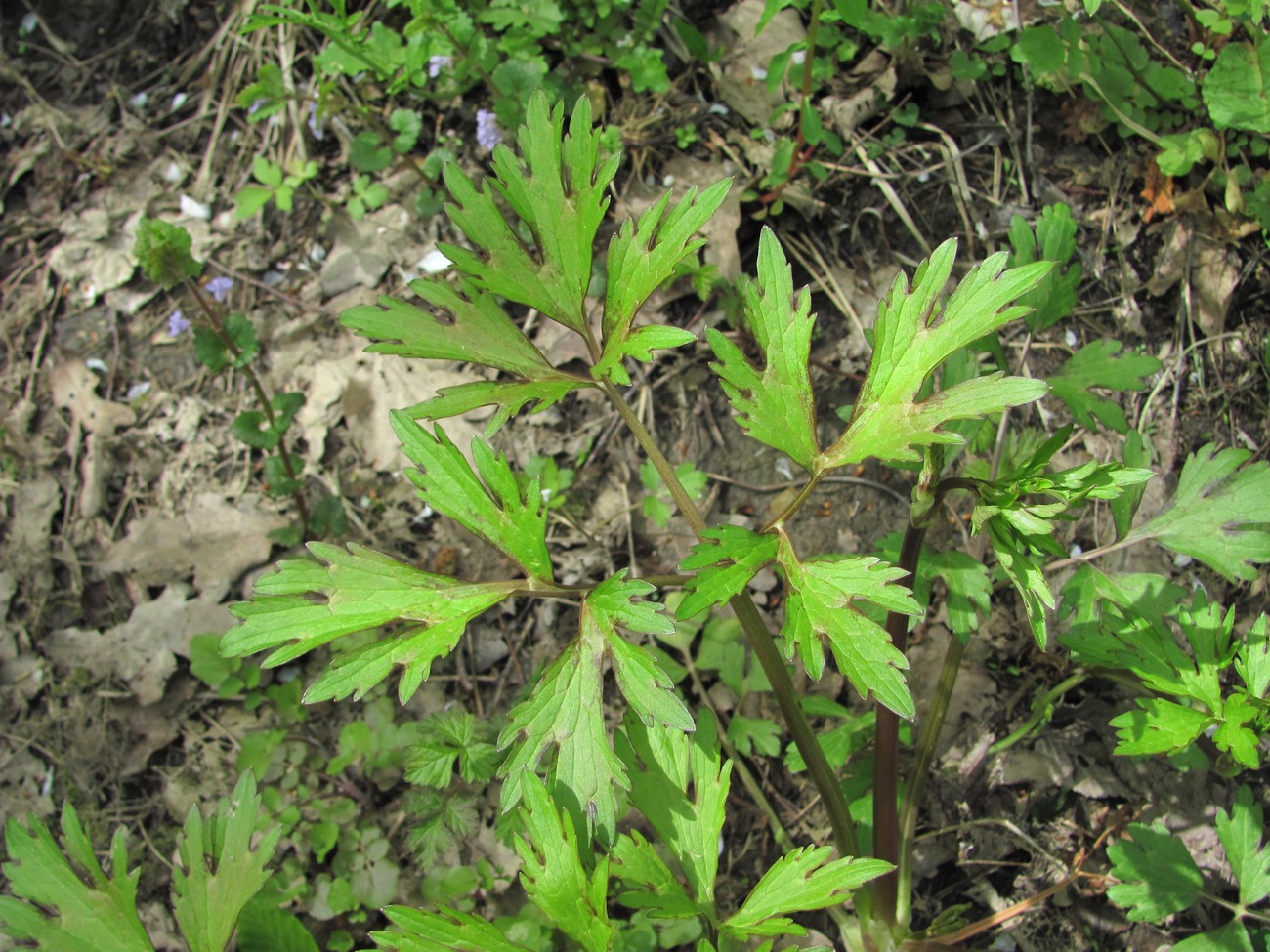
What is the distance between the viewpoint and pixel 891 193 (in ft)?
9.52

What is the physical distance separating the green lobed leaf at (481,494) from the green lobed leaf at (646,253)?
35 cm

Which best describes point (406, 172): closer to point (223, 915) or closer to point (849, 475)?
point (849, 475)

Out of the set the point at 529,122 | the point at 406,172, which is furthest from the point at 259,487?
the point at 529,122

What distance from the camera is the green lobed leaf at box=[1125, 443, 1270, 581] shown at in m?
2.01

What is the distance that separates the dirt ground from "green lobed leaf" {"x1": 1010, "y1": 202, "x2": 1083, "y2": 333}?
55 centimetres

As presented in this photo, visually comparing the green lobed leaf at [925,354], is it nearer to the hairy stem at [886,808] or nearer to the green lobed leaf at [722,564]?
the green lobed leaf at [722,564]

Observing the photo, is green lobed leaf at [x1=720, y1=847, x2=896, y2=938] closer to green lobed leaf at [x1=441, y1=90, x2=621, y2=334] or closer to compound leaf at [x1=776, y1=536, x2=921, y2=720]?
compound leaf at [x1=776, y1=536, x2=921, y2=720]

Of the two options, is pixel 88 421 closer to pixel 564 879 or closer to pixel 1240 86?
pixel 564 879

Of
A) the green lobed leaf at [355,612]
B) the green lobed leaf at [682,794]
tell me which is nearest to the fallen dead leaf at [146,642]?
the green lobed leaf at [355,612]

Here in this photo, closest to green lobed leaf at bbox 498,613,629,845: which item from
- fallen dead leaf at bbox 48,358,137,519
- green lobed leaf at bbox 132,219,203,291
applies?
green lobed leaf at bbox 132,219,203,291

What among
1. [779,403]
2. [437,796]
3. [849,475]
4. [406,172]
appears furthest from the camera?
[406,172]

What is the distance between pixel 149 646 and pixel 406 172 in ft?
5.92

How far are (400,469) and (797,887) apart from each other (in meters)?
1.80

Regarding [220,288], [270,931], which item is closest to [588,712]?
[270,931]
